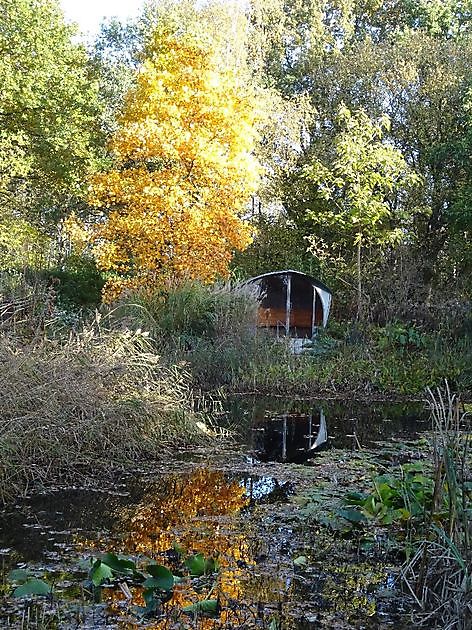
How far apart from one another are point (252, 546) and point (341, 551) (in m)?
0.48

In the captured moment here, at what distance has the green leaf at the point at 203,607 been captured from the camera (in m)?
3.23

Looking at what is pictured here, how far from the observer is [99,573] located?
11.3 ft

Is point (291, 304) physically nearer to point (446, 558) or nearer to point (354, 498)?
point (354, 498)

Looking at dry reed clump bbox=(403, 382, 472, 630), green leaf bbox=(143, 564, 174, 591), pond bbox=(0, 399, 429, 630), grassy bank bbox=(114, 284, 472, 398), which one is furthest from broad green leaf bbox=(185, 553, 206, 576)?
grassy bank bbox=(114, 284, 472, 398)

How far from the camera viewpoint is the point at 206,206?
1539cm

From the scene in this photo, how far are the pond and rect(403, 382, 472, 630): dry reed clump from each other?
163 mm

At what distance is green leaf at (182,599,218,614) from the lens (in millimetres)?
3227

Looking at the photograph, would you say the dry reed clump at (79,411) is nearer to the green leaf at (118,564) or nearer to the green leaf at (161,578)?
the green leaf at (118,564)

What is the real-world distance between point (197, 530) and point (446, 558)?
1806mm

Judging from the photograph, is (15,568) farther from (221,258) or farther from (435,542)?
(221,258)

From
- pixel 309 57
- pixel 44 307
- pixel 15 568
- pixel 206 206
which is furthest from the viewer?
pixel 309 57

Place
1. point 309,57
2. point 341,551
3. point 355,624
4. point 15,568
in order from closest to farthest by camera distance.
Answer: point 355,624 < point 15,568 < point 341,551 < point 309,57

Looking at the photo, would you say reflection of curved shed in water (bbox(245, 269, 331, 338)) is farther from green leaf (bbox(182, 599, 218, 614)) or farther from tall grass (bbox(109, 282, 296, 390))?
green leaf (bbox(182, 599, 218, 614))

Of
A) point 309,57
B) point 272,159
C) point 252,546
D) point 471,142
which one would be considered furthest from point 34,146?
point 252,546
